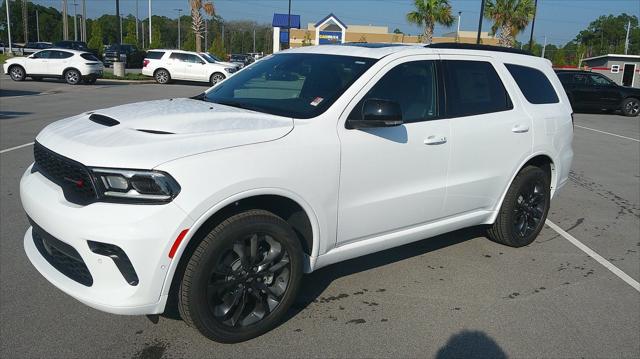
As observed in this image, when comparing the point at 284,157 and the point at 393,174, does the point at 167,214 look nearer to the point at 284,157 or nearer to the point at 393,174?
the point at 284,157

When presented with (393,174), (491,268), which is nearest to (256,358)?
(393,174)

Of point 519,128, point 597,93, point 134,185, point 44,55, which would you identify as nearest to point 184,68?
point 44,55

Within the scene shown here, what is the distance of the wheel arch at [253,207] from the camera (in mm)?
2998

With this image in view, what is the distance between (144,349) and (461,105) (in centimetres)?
305

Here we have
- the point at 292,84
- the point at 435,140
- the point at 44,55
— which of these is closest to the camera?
the point at 435,140

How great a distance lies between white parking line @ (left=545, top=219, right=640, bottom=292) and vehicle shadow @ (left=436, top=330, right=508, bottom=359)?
5.92ft

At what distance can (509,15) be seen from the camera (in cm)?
3862

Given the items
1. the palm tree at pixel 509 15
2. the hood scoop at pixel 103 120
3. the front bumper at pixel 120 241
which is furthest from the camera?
the palm tree at pixel 509 15

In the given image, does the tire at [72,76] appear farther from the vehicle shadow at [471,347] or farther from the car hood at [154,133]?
the vehicle shadow at [471,347]

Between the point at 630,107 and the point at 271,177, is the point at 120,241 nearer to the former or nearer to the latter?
the point at 271,177

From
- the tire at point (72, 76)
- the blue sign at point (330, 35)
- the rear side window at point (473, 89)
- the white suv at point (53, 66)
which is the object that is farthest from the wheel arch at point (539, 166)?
the blue sign at point (330, 35)

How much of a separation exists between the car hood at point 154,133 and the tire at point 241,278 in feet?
1.59

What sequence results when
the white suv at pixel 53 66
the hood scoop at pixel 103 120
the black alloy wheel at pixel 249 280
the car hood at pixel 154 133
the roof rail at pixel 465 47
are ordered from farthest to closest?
the white suv at pixel 53 66 < the roof rail at pixel 465 47 < the hood scoop at pixel 103 120 < the black alloy wheel at pixel 249 280 < the car hood at pixel 154 133

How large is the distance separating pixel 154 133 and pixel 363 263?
7.56ft
